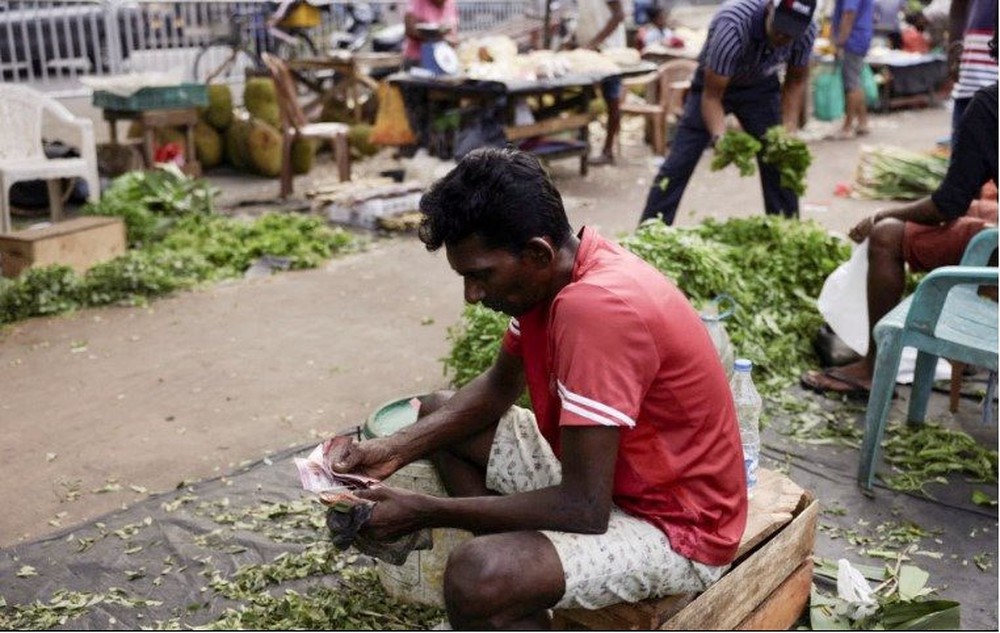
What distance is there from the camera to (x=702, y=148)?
A: 622cm

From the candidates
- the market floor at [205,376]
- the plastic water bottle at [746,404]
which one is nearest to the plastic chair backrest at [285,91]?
the market floor at [205,376]

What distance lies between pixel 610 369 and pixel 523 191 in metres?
0.44

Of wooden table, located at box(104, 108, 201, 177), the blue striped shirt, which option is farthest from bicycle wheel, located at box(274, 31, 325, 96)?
the blue striped shirt

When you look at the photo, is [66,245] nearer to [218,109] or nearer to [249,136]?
[249,136]

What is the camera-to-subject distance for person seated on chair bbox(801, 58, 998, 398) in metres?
4.16

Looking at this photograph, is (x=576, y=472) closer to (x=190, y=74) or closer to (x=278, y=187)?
(x=278, y=187)

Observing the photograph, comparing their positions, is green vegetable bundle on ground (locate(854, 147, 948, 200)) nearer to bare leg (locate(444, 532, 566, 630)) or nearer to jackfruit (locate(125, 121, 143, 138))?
jackfruit (locate(125, 121, 143, 138))

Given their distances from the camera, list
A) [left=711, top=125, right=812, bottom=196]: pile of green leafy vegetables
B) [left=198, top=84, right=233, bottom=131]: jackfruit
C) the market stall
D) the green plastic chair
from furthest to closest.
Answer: [left=198, top=84, right=233, bottom=131]: jackfruit, the market stall, [left=711, top=125, right=812, bottom=196]: pile of green leafy vegetables, the green plastic chair

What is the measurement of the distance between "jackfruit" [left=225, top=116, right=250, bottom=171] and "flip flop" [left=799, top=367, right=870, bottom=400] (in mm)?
7408

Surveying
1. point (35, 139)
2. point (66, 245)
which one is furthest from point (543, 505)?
point (35, 139)

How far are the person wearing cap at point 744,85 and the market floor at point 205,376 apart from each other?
162 centimetres

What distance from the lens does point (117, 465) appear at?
4.14 metres

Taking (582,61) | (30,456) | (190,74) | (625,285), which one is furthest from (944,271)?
(190,74)

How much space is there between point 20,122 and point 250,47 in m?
5.32
